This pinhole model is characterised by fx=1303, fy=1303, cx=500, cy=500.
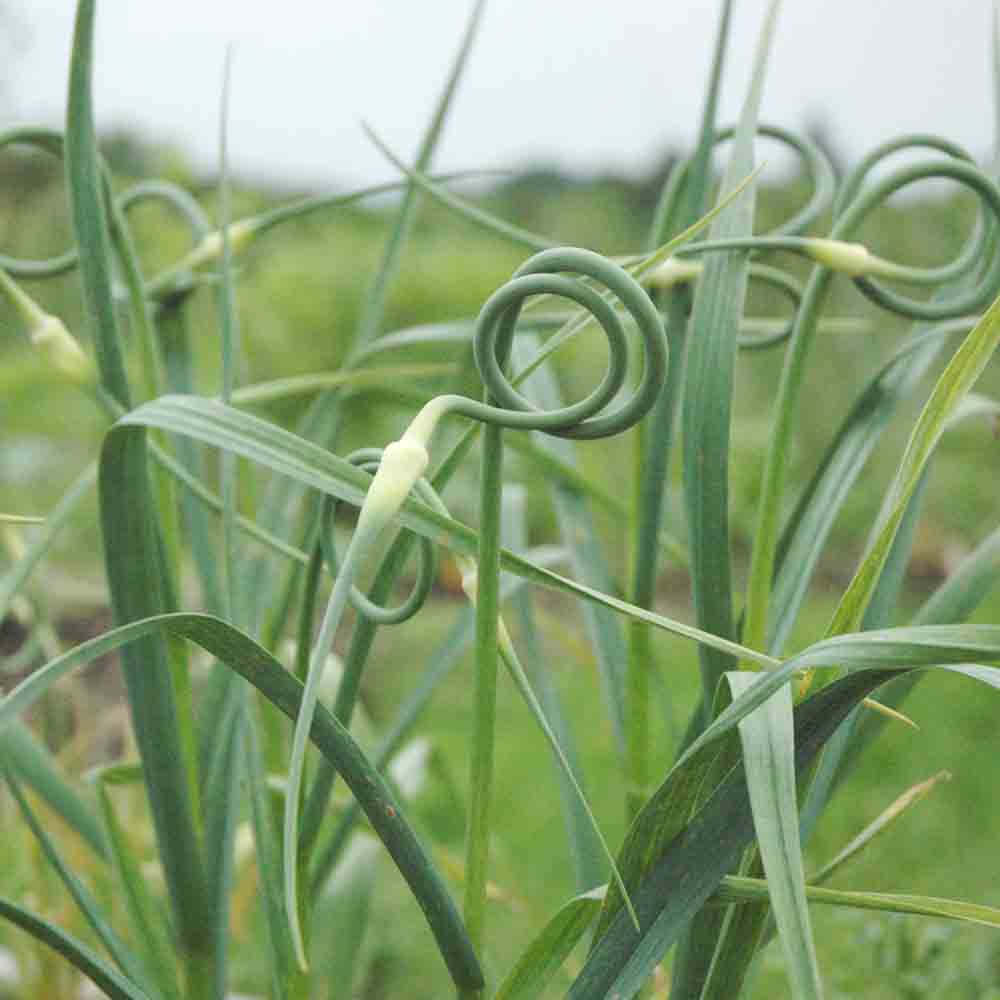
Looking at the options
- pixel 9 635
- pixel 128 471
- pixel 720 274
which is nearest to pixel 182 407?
pixel 128 471

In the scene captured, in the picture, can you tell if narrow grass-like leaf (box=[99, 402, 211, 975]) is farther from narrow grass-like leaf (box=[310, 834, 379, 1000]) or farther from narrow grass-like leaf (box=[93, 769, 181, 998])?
narrow grass-like leaf (box=[310, 834, 379, 1000])

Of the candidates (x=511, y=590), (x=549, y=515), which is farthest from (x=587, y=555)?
(x=549, y=515)

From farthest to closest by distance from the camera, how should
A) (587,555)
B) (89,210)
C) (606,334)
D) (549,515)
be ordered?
(549,515)
(587,555)
(89,210)
(606,334)

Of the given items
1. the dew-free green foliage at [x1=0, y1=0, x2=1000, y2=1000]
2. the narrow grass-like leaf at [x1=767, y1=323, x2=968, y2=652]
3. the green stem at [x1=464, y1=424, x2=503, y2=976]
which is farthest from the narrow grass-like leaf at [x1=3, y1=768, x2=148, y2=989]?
the narrow grass-like leaf at [x1=767, y1=323, x2=968, y2=652]

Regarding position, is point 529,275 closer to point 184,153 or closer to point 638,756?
point 638,756

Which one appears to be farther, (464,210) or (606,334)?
(464,210)

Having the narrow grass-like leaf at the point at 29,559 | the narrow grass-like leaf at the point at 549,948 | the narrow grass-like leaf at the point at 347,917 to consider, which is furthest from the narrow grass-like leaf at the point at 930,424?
the narrow grass-like leaf at the point at 347,917

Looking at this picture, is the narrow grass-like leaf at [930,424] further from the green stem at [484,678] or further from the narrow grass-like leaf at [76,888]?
the narrow grass-like leaf at [76,888]

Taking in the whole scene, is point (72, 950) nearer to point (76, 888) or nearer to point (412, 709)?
point (76, 888)
